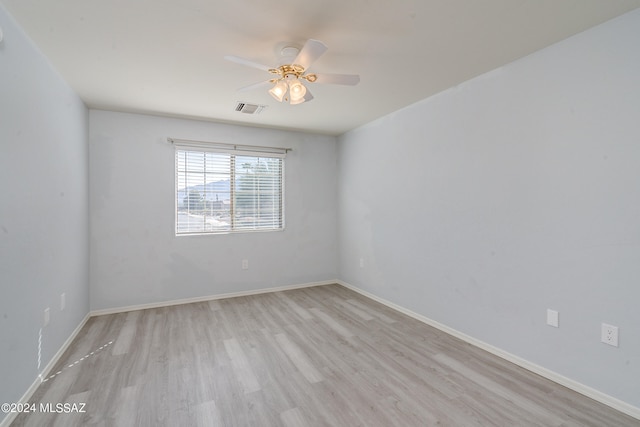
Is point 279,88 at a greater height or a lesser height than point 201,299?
greater

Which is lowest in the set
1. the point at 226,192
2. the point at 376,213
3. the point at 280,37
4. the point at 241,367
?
the point at 241,367

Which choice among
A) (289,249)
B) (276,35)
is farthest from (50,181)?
(289,249)

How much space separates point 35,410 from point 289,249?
3175mm

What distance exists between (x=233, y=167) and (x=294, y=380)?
119 inches

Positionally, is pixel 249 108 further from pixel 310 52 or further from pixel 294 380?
pixel 294 380

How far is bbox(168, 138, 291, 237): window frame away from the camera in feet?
13.1

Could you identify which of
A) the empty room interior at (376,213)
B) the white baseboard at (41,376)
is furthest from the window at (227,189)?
the white baseboard at (41,376)

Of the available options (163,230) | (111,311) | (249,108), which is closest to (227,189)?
(163,230)

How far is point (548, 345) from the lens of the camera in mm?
2262

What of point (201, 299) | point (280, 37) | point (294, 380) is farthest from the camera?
point (201, 299)

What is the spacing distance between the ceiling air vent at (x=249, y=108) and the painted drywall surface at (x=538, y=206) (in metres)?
1.68

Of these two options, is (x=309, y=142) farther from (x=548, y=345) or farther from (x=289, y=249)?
(x=548, y=345)

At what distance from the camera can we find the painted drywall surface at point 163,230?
3625 mm

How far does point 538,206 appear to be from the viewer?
2.32 metres
